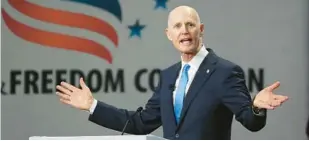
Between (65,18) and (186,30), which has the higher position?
(65,18)

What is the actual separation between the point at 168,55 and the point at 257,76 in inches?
23.9

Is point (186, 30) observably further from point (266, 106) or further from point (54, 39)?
point (54, 39)

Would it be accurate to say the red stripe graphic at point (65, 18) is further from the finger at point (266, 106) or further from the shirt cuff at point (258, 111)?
the finger at point (266, 106)

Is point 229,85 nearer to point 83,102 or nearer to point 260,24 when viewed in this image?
point 83,102

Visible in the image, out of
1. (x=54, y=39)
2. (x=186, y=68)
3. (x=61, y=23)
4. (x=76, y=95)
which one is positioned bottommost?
(x=76, y=95)

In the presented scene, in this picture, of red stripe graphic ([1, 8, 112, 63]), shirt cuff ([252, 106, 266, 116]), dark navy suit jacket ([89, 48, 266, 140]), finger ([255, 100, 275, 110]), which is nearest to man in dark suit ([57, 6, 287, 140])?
dark navy suit jacket ([89, 48, 266, 140])

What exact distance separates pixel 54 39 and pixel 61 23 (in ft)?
0.39

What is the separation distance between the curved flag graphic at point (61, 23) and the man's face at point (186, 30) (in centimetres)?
199

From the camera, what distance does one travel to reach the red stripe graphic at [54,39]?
216 inches

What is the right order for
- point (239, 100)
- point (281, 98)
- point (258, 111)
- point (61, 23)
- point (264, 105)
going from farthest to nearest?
point (61, 23) → point (239, 100) → point (258, 111) → point (264, 105) → point (281, 98)

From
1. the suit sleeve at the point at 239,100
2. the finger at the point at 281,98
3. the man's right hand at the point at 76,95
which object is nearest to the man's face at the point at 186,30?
the suit sleeve at the point at 239,100

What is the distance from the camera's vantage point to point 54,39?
5523 millimetres

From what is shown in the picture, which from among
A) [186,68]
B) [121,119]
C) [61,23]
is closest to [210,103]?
[186,68]

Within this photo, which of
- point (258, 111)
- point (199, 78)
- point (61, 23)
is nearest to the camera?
point (258, 111)
